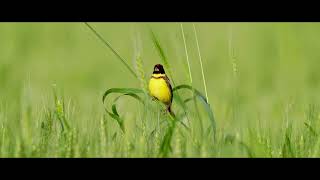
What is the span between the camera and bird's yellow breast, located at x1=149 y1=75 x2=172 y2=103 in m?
4.17

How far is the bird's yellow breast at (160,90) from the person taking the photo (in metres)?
4.17

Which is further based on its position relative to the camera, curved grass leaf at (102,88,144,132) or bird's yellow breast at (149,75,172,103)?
bird's yellow breast at (149,75,172,103)

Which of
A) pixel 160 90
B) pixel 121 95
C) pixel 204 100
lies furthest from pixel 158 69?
pixel 204 100

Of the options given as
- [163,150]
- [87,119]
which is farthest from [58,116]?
[163,150]

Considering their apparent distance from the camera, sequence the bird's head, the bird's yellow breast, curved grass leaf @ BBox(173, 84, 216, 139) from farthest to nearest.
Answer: the bird's head → the bird's yellow breast → curved grass leaf @ BBox(173, 84, 216, 139)

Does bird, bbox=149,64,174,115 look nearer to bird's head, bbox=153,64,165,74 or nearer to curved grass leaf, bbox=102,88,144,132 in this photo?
bird's head, bbox=153,64,165,74

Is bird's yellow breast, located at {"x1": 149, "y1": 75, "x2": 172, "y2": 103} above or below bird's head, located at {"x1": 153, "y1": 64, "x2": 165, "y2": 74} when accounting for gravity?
below

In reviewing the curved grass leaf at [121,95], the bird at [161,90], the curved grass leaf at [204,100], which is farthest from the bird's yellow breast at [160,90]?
the curved grass leaf at [204,100]

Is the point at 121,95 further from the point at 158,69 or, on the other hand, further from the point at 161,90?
the point at 158,69

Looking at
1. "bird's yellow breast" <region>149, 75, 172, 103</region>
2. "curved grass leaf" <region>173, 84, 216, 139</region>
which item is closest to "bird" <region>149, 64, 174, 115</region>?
"bird's yellow breast" <region>149, 75, 172, 103</region>

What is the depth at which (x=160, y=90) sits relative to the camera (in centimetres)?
417

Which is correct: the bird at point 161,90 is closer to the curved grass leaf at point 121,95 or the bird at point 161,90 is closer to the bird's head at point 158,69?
the bird's head at point 158,69

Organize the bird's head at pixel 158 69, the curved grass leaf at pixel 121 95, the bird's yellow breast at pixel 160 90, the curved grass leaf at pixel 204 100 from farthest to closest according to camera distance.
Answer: the bird's head at pixel 158 69 → the bird's yellow breast at pixel 160 90 → the curved grass leaf at pixel 121 95 → the curved grass leaf at pixel 204 100

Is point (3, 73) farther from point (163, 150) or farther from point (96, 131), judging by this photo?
point (163, 150)
